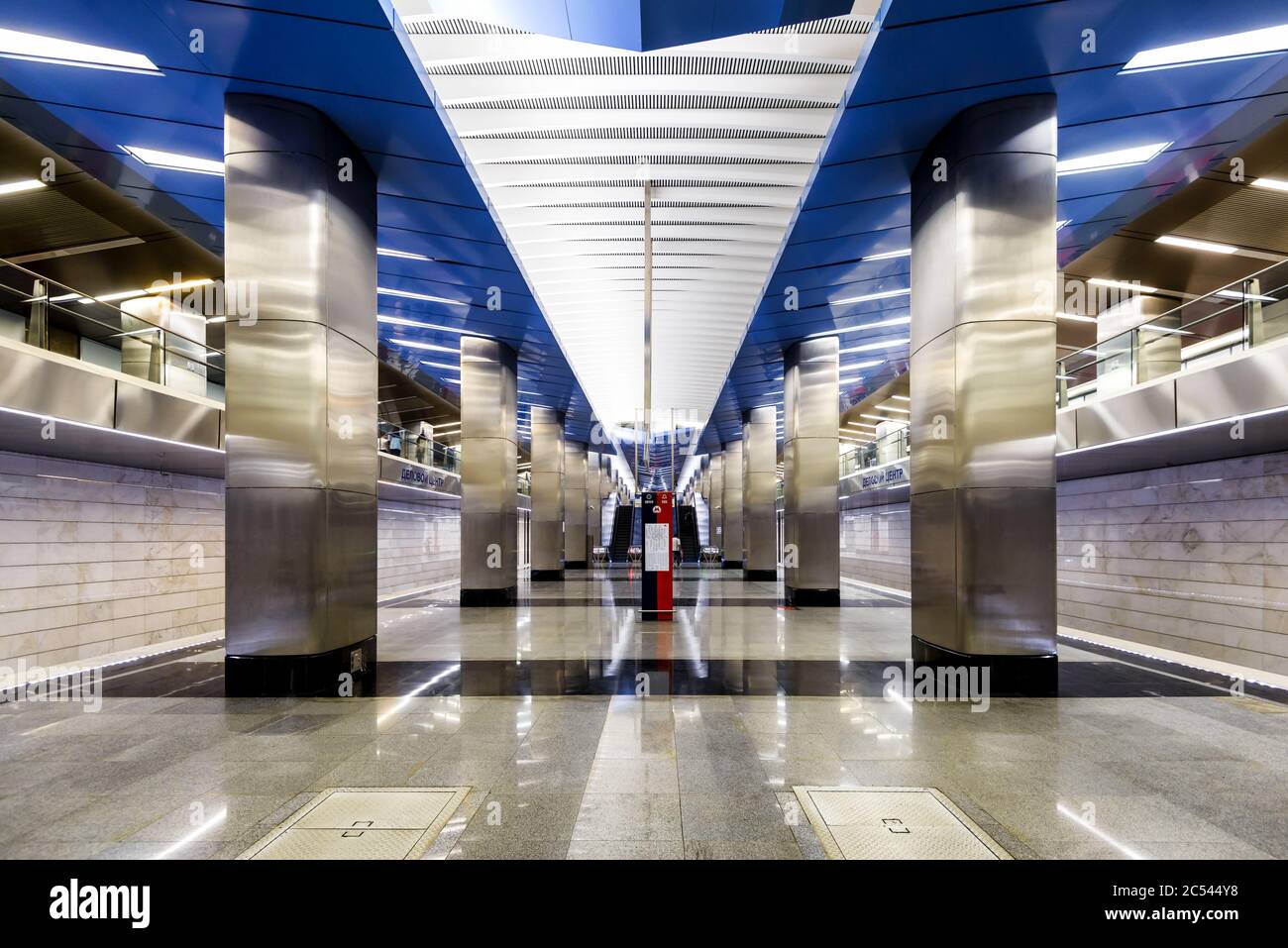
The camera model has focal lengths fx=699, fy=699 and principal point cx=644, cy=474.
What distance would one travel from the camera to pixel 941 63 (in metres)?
7.23

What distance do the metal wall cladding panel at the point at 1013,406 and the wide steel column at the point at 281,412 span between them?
757cm

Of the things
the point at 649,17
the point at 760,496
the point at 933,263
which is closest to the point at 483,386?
the point at 933,263

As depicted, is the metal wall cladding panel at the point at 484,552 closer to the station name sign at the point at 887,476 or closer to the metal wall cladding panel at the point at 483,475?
the metal wall cladding panel at the point at 483,475

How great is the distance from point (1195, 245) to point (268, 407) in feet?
54.7

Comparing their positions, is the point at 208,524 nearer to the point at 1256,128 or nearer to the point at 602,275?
the point at 602,275

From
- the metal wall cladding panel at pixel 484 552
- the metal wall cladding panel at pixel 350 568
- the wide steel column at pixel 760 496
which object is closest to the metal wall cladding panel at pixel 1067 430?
the metal wall cladding panel at pixel 350 568

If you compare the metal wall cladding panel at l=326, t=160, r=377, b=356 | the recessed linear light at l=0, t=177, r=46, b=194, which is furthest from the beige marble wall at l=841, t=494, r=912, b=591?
the recessed linear light at l=0, t=177, r=46, b=194

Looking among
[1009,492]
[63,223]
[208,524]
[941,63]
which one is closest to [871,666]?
A: [1009,492]

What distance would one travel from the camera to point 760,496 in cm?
2744

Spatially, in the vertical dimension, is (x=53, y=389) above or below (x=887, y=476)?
above

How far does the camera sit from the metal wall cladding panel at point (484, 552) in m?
→ 17.8

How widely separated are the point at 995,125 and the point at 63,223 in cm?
1498

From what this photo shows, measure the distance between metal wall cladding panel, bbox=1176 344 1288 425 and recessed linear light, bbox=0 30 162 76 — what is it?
13.0 meters

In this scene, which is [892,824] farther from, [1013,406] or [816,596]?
[816,596]
